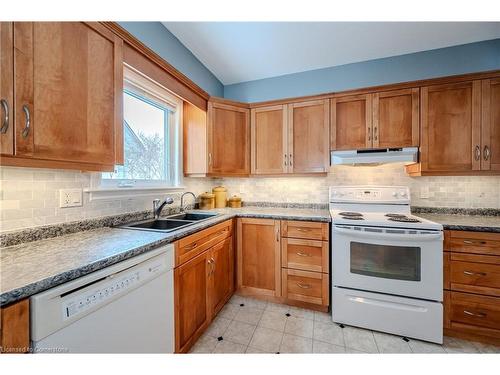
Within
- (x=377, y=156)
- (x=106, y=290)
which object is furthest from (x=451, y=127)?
(x=106, y=290)

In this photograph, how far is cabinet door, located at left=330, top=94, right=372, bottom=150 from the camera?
2.12m

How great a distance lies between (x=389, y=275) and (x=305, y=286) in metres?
0.72

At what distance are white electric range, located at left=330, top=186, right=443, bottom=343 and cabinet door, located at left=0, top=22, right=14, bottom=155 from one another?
203 centimetres

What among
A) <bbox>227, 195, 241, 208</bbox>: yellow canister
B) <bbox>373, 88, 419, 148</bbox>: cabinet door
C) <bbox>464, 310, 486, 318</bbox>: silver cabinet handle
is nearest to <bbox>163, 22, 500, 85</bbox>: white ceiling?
<bbox>373, 88, 419, 148</bbox>: cabinet door

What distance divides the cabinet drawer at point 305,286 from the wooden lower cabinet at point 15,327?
1807 mm

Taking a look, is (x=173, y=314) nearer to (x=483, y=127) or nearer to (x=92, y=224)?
(x=92, y=224)

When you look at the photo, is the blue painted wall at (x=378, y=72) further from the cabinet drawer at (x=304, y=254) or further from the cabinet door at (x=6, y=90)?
the cabinet door at (x=6, y=90)

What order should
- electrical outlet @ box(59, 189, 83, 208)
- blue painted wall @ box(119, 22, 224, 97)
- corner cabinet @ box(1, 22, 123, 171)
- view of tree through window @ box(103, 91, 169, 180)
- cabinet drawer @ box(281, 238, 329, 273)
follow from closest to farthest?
corner cabinet @ box(1, 22, 123, 171) < electrical outlet @ box(59, 189, 83, 208) < blue painted wall @ box(119, 22, 224, 97) < view of tree through window @ box(103, 91, 169, 180) < cabinet drawer @ box(281, 238, 329, 273)

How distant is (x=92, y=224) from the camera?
1.38 m

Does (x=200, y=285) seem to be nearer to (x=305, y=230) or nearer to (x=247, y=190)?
(x=305, y=230)

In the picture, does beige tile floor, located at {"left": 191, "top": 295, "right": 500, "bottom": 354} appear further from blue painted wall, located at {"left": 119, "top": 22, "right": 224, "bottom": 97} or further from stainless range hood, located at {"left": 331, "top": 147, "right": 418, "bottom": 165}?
blue painted wall, located at {"left": 119, "top": 22, "right": 224, "bottom": 97}

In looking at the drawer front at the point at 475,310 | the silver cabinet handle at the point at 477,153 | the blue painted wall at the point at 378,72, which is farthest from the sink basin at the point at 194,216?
the silver cabinet handle at the point at 477,153

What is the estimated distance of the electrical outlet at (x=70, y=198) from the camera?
48.8 inches

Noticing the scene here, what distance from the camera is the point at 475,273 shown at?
5.16ft
